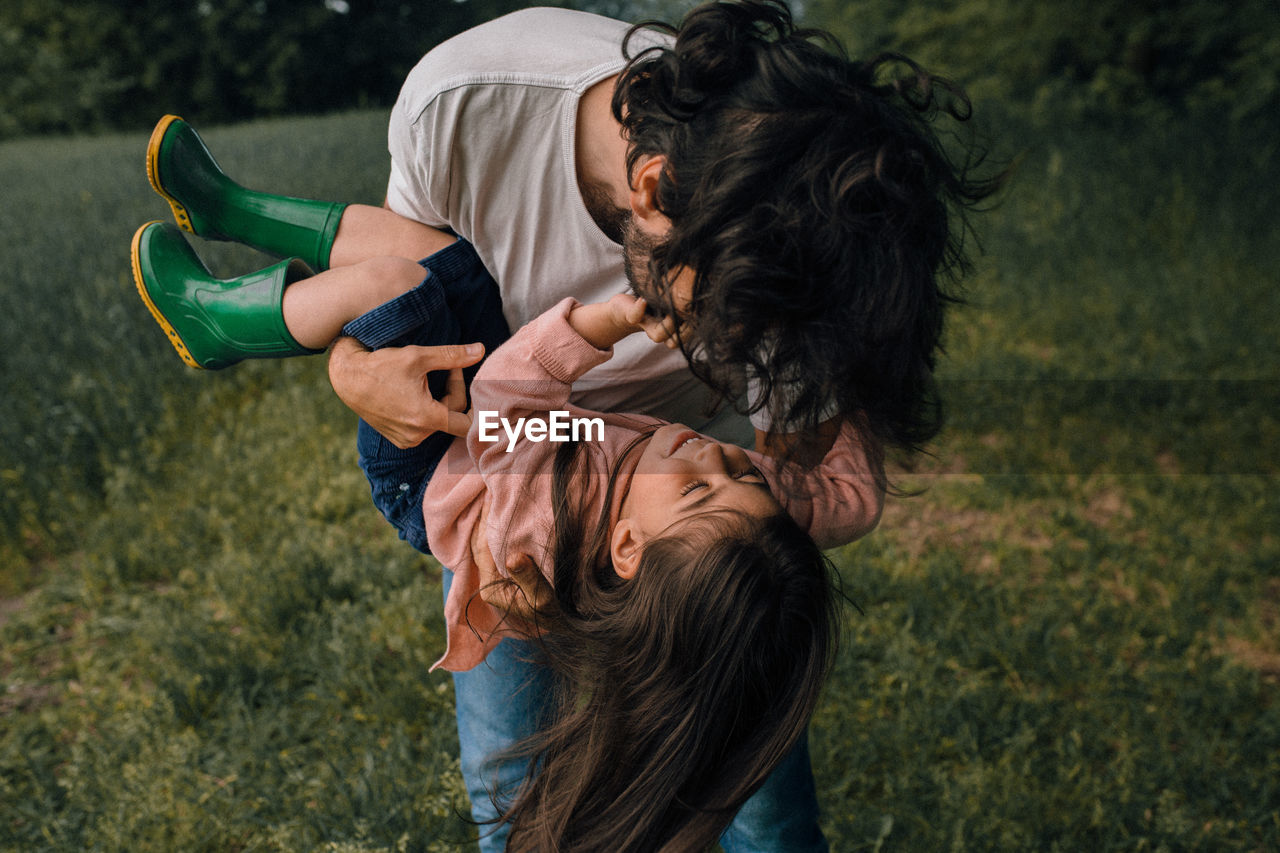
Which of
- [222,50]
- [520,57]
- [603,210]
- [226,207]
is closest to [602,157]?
[603,210]

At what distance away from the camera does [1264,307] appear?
4.76m

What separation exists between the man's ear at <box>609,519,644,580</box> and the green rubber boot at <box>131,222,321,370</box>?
1.85 feet

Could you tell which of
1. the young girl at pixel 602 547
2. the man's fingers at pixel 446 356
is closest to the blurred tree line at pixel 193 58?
the young girl at pixel 602 547

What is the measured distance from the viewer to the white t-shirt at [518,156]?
4.42 feet

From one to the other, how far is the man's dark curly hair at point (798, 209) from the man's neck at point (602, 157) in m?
0.11

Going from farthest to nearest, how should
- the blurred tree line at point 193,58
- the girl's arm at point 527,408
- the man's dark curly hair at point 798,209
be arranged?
1. the blurred tree line at point 193,58
2. the girl's arm at point 527,408
3. the man's dark curly hair at point 798,209

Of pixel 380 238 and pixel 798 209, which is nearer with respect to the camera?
pixel 798 209

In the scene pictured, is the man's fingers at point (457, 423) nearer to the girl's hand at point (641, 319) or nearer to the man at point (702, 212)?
the man at point (702, 212)

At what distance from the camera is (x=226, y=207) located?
5.34 ft

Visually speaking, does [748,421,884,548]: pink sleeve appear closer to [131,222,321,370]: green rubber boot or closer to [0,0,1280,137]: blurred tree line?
[131,222,321,370]: green rubber boot

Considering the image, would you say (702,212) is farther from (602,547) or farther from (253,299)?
(253,299)

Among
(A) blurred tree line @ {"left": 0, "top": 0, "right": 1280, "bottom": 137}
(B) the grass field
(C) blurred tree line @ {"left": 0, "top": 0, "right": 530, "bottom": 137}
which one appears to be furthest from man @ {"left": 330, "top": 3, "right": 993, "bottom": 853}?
(C) blurred tree line @ {"left": 0, "top": 0, "right": 530, "bottom": 137}

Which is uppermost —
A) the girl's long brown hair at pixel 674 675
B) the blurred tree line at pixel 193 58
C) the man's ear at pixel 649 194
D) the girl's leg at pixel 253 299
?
the man's ear at pixel 649 194

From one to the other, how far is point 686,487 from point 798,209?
492 mm
